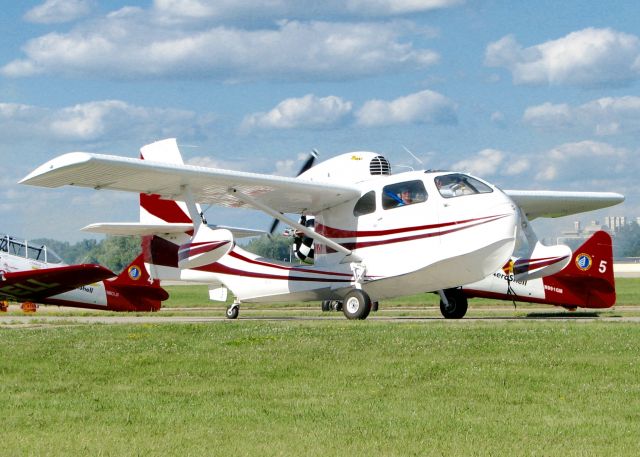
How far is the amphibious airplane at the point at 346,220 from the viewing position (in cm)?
1961

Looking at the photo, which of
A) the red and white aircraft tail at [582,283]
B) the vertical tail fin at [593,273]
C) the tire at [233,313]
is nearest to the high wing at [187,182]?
the tire at [233,313]

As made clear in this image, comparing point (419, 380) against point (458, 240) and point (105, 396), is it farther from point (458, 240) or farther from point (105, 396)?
point (458, 240)

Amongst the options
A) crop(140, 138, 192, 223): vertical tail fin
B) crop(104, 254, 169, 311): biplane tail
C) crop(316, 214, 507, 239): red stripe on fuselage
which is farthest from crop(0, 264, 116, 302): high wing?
crop(316, 214, 507, 239): red stripe on fuselage

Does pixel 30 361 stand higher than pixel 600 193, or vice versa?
pixel 600 193

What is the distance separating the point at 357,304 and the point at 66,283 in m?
9.27

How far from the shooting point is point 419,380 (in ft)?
33.5

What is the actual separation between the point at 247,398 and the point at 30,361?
13.9 feet

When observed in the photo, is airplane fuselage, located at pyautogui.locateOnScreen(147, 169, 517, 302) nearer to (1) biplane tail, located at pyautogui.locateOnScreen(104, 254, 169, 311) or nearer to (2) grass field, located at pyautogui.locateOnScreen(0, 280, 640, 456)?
Result: (2) grass field, located at pyautogui.locateOnScreen(0, 280, 640, 456)

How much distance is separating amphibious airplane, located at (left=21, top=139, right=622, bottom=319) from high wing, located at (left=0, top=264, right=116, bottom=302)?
1.72 m

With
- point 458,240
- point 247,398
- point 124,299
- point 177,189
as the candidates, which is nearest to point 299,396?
point 247,398

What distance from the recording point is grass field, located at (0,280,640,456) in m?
7.26

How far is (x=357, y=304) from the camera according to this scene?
21.0 meters

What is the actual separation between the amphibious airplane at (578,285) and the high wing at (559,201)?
1.04 metres

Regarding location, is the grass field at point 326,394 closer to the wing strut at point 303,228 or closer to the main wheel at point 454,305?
the wing strut at point 303,228
